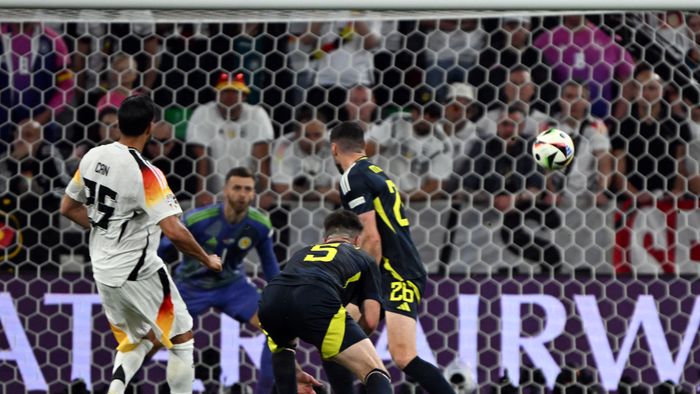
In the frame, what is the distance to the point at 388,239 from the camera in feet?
21.3

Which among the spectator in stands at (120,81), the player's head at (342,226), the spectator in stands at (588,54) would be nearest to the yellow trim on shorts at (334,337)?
the player's head at (342,226)

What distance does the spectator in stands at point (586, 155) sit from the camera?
8008 millimetres

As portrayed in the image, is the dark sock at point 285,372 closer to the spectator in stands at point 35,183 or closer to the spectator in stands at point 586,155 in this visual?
the spectator in stands at point 35,183

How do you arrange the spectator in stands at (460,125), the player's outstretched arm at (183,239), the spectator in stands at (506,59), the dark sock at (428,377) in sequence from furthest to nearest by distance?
1. the spectator in stands at (506,59)
2. the spectator in stands at (460,125)
3. the dark sock at (428,377)
4. the player's outstretched arm at (183,239)

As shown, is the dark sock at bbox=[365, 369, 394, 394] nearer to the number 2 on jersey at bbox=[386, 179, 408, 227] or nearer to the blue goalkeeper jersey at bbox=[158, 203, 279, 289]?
the number 2 on jersey at bbox=[386, 179, 408, 227]

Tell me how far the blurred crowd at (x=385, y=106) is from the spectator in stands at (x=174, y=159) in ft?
0.05

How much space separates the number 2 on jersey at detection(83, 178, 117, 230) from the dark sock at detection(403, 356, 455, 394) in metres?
1.65

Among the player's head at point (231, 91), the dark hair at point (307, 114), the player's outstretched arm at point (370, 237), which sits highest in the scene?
the player's head at point (231, 91)

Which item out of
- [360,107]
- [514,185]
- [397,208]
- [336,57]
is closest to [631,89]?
[514,185]

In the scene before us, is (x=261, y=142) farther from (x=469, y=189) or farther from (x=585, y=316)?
(x=585, y=316)

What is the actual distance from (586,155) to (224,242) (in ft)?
7.65

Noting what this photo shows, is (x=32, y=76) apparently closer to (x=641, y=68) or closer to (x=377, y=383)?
(x=377, y=383)

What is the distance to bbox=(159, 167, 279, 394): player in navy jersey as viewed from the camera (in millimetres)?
7608

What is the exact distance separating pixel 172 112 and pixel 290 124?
77 centimetres
